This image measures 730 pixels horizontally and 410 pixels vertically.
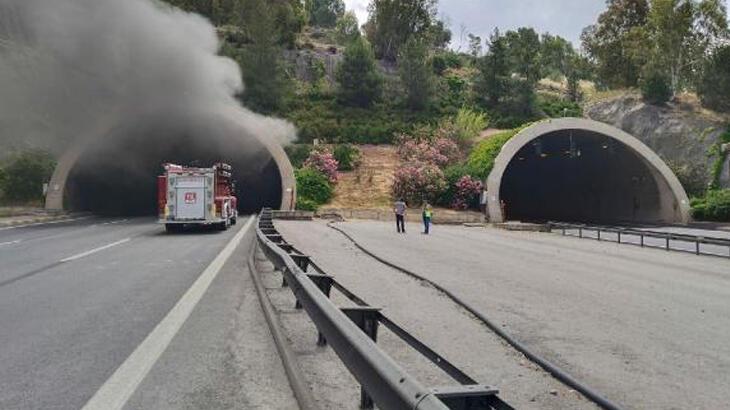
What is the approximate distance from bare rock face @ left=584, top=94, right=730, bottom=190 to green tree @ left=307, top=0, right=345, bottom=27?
3735 inches

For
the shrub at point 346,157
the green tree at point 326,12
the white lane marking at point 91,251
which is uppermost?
the green tree at point 326,12

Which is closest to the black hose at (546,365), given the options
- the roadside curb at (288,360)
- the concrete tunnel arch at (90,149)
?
the roadside curb at (288,360)

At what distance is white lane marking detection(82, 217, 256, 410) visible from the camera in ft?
15.4

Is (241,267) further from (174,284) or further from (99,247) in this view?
(99,247)

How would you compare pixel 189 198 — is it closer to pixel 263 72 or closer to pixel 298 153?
pixel 298 153

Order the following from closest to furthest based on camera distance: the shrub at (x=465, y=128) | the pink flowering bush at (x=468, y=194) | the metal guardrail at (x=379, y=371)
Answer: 1. the metal guardrail at (x=379, y=371)
2. the pink flowering bush at (x=468, y=194)
3. the shrub at (x=465, y=128)

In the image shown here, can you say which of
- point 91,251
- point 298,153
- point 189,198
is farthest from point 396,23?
point 91,251

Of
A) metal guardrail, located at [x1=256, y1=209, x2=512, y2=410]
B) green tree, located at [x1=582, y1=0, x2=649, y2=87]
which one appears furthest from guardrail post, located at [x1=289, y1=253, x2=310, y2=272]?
green tree, located at [x1=582, y1=0, x2=649, y2=87]

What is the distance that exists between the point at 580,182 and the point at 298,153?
19.9 m

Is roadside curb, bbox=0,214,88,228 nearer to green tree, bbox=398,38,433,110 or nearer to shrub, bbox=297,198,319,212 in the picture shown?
shrub, bbox=297,198,319,212

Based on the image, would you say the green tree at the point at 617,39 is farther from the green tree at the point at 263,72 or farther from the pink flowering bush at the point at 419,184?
the pink flowering bush at the point at 419,184

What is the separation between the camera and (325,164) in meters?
44.1

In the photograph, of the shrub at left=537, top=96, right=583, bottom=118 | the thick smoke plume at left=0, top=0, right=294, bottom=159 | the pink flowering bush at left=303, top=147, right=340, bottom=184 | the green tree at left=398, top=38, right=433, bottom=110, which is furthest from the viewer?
the shrub at left=537, top=96, right=583, bottom=118

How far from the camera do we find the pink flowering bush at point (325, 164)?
4391 cm
